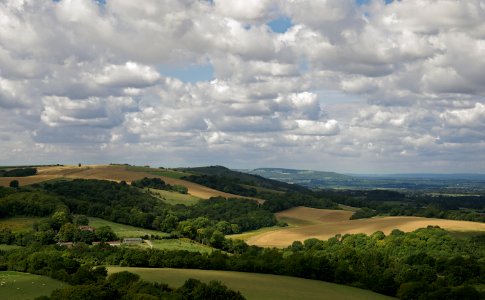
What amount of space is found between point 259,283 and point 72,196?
117 meters

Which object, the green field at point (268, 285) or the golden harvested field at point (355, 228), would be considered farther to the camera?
the golden harvested field at point (355, 228)

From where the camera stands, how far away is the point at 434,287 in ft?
250

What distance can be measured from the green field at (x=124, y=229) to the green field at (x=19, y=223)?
13539 mm

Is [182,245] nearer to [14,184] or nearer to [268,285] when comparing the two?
[268,285]

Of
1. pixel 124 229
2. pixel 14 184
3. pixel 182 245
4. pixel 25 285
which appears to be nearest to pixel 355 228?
pixel 182 245

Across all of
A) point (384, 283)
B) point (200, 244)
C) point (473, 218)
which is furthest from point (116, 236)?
point (473, 218)

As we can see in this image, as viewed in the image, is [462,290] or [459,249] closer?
[462,290]

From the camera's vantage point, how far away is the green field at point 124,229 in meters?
132

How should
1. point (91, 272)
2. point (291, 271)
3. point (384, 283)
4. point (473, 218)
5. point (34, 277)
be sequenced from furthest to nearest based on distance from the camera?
point (473, 218)
point (291, 271)
point (384, 283)
point (34, 277)
point (91, 272)

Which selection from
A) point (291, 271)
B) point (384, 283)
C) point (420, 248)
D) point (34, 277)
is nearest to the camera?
point (34, 277)

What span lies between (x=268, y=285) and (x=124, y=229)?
241ft

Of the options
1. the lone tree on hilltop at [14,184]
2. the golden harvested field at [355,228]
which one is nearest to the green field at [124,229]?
the golden harvested field at [355,228]

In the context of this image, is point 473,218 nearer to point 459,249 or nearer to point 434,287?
point 459,249

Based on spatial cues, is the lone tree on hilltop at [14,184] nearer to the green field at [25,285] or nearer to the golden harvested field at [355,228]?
the golden harvested field at [355,228]
